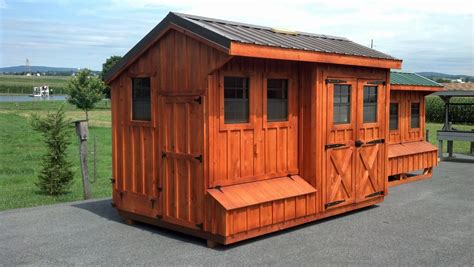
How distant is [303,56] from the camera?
7.73 meters

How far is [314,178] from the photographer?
843 centimetres

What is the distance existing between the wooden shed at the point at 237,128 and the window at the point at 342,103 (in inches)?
0.7

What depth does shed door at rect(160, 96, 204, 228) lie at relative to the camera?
23.8 ft

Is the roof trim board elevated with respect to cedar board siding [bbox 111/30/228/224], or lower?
elevated

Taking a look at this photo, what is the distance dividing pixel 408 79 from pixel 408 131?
1.39 metres

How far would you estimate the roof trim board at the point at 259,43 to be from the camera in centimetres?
696

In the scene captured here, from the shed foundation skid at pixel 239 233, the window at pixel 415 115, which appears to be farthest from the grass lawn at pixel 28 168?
the window at pixel 415 115

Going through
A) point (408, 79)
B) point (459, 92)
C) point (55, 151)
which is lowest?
point (55, 151)

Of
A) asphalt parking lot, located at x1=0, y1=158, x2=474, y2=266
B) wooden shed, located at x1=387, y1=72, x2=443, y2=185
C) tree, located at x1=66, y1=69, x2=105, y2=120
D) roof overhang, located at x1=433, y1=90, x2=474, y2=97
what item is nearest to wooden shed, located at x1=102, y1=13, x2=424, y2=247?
asphalt parking lot, located at x1=0, y1=158, x2=474, y2=266

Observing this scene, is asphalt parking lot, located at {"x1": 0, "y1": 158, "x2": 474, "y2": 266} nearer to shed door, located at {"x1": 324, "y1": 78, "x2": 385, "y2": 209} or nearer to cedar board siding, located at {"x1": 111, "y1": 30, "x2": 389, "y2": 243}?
cedar board siding, located at {"x1": 111, "y1": 30, "x2": 389, "y2": 243}

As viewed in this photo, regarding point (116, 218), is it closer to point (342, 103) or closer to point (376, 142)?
point (342, 103)

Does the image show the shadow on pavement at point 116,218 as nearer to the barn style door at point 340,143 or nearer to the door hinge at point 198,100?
the door hinge at point 198,100

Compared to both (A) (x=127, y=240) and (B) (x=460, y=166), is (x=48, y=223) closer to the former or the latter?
(A) (x=127, y=240)

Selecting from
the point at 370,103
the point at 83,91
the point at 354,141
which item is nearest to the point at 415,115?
the point at 370,103
